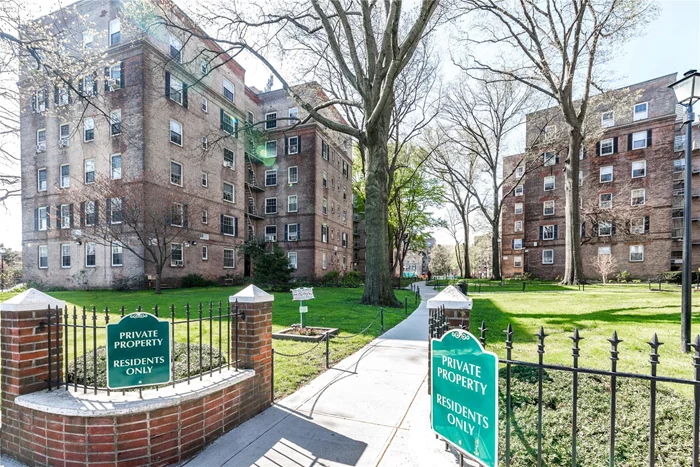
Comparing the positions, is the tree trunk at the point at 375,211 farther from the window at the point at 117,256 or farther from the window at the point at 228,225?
the window at the point at 228,225

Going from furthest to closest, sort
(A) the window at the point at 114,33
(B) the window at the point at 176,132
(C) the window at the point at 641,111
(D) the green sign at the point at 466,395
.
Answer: (C) the window at the point at 641,111 < (B) the window at the point at 176,132 < (A) the window at the point at 114,33 < (D) the green sign at the point at 466,395

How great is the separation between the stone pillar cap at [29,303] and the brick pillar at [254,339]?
6.29 ft

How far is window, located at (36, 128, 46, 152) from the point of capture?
85.9 ft

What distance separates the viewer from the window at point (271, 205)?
35000mm

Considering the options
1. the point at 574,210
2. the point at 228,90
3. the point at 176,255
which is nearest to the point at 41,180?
the point at 176,255

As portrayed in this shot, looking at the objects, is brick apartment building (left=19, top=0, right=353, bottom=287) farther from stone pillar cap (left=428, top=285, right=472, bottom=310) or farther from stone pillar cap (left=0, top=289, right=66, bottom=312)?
stone pillar cap (left=428, top=285, right=472, bottom=310)

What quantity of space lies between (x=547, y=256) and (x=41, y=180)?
4565 cm

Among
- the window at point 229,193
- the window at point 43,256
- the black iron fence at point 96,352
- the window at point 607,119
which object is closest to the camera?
the black iron fence at point 96,352

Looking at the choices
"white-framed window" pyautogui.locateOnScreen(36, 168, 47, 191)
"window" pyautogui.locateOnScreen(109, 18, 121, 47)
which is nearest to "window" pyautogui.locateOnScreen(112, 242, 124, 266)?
"white-framed window" pyautogui.locateOnScreen(36, 168, 47, 191)

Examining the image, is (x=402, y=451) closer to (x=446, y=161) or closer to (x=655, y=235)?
(x=446, y=161)

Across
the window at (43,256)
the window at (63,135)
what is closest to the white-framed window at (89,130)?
the window at (63,135)

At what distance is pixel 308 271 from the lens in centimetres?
3300

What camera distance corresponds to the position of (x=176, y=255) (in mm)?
24328

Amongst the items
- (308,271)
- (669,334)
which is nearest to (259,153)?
(308,271)
